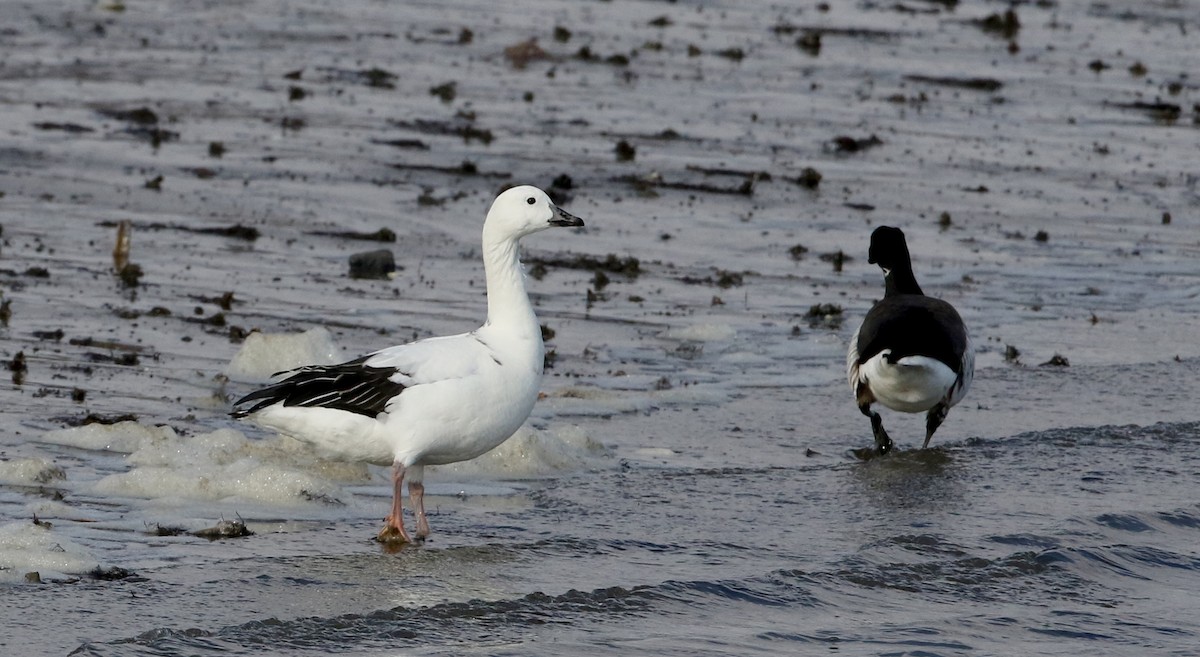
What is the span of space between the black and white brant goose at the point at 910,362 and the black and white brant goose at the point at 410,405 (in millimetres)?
2500

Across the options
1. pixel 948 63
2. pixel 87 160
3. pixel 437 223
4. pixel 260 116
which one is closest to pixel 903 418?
pixel 437 223

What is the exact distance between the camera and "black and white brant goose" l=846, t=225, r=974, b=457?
9445mm

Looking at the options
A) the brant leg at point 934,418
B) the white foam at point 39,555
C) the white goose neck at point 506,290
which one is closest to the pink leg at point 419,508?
the white goose neck at point 506,290

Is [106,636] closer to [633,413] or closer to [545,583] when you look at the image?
[545,583]

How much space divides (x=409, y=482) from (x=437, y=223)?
7.71 meters

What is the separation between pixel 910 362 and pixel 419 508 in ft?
10.3

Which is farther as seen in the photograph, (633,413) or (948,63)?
(948,63)

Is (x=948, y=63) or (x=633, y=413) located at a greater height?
(x=948, y=63)

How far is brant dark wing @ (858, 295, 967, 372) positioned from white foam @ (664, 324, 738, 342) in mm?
1901

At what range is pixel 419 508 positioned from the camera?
760cm

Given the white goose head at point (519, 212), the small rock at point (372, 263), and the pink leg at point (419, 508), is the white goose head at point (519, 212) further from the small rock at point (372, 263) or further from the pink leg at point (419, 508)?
the small rock at point (372, 263)

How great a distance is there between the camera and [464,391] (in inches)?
295

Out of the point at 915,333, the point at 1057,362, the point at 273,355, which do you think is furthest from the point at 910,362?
the point at 273,355

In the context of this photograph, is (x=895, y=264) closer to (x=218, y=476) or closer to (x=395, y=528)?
(x=395, y=528)
